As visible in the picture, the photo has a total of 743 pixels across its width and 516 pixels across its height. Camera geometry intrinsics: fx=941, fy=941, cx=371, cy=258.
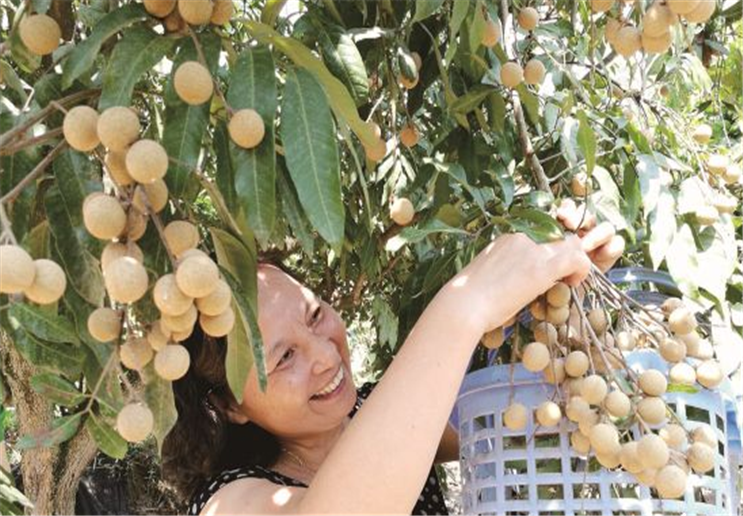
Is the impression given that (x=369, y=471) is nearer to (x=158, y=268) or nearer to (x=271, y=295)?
(x=158, y=268)

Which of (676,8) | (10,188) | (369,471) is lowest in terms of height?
(369,471)

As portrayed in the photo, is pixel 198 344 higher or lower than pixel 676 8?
lower

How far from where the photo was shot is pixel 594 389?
104 centimetres

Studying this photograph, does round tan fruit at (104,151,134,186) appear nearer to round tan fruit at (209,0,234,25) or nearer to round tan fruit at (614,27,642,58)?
round tan fruit at (209,0,234,25)

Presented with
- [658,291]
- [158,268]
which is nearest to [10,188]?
[158,268]

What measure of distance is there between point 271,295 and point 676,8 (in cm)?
69

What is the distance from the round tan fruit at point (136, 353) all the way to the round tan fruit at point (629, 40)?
2.05 feet

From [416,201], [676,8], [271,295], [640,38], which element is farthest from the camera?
[416,201]

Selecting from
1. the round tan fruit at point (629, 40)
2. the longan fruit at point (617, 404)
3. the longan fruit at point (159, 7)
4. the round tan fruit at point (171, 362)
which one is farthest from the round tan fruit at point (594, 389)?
the longan fruit at point (159, 7)

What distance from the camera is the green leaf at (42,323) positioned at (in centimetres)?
76

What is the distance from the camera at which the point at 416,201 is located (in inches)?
62.6

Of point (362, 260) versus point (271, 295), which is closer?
point (271, 295)

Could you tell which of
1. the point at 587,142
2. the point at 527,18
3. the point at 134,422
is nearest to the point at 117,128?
the point at 134,422

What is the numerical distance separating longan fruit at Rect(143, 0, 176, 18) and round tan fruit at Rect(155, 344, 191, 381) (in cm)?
28
